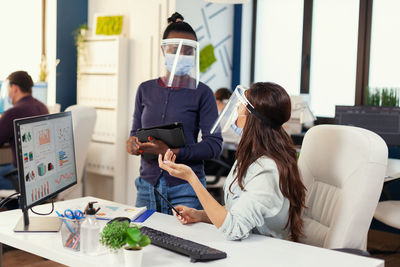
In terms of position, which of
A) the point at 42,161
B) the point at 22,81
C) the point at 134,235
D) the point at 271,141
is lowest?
the point at 134,235

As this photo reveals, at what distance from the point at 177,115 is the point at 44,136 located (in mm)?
664

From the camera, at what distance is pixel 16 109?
11.7 feet

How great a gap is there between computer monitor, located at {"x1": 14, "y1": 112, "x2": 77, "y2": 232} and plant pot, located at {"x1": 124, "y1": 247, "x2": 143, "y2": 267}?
49 centimetres

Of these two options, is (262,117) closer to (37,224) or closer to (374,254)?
(37,224)

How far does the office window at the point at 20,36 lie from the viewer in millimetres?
4961

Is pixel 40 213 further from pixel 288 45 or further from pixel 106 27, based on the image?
pixel 288 45

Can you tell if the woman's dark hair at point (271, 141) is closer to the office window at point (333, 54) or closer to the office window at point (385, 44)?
the office window at point (385, 44)

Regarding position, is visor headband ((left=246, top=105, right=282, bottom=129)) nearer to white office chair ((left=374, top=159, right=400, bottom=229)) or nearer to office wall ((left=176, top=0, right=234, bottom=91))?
white office chair ((left=374, top=159, right=400, bottom=229))

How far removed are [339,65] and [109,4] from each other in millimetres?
2366

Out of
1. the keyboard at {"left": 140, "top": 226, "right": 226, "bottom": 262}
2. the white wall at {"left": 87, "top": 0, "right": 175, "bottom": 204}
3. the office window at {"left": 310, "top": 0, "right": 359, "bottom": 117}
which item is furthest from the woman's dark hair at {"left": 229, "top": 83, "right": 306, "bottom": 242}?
the office window at {"left": 310, "top": 0, "right": 359, "bottom": 117}

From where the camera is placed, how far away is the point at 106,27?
4629 mm

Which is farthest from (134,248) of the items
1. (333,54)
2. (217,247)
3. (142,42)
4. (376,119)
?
(333,54)

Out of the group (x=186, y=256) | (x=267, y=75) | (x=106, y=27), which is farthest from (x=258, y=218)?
(x=267, y=75)

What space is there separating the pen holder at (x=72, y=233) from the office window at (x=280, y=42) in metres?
4.21
